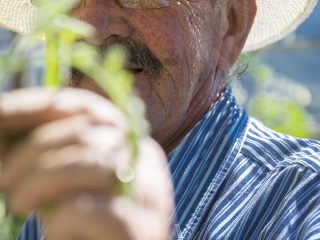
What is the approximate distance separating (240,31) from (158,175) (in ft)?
6.00

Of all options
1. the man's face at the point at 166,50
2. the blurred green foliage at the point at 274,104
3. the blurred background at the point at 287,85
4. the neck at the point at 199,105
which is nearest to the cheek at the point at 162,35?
the man's face at the point at 166,50

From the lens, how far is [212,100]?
2.36 m

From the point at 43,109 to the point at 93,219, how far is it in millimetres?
95

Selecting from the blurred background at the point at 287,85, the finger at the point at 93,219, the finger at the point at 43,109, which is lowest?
the blurred background at the point at 287,85

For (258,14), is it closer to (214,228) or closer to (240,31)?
(240,31)

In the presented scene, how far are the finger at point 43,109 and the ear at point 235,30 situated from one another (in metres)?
1.75

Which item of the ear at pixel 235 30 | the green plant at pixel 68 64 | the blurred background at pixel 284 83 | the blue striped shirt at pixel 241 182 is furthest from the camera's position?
the blurred background at pixel 284 83

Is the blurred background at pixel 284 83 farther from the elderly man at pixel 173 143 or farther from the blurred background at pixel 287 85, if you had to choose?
the elderly man at pixel 173 143

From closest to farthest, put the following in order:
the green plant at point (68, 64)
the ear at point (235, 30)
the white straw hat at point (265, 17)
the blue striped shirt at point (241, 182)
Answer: the green plant at point (68, 64), the blue striped shirt at point (241, 182), the ear at point (235, 30), the white straw hat at point (265, 17)

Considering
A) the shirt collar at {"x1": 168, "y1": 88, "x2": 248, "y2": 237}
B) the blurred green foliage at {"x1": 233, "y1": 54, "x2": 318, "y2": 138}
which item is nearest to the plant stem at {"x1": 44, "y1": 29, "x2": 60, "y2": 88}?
the shirt collar at {"x1": 168, "y1": 88, "x2": 248, "y2": 237}

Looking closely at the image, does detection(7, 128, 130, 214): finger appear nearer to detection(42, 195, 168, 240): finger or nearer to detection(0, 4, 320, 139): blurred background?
detection(42, 195, 168, 240): finger

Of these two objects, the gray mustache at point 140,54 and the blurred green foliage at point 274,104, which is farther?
the blurred green foliage at point 274,104

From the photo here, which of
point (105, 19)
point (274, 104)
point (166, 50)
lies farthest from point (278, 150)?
point (274, 104)

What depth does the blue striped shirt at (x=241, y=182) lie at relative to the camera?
1.86 m
